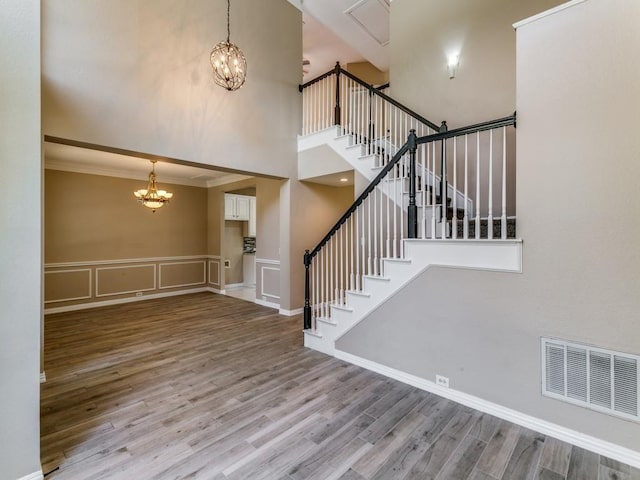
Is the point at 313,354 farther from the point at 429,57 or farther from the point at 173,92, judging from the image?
the point at 429,57

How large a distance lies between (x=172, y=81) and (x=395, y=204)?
323 cm

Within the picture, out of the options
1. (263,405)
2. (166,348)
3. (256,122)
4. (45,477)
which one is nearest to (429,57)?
(256,122)

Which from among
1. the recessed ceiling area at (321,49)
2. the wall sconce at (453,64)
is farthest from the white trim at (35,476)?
the recessed ceiling area at (321,49)

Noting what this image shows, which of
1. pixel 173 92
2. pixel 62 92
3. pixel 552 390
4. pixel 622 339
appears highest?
pixel 173 92

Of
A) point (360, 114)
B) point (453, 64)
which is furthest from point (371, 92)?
point (453, 64)

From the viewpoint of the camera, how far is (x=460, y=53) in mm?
4355

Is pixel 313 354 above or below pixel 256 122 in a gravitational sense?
below

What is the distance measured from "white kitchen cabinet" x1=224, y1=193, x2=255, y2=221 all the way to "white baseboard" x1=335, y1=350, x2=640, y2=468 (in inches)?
244

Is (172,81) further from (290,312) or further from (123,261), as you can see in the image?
(123,261)

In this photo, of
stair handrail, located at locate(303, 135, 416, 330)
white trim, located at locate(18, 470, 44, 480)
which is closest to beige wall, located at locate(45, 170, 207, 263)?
stair handrail, located at locate(303, 135, 416, 330)

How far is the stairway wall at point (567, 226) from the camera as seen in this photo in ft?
6.43

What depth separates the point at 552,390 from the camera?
7.24ft

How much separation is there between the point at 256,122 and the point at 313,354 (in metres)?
3.63

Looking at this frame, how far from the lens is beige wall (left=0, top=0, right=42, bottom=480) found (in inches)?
66.2
